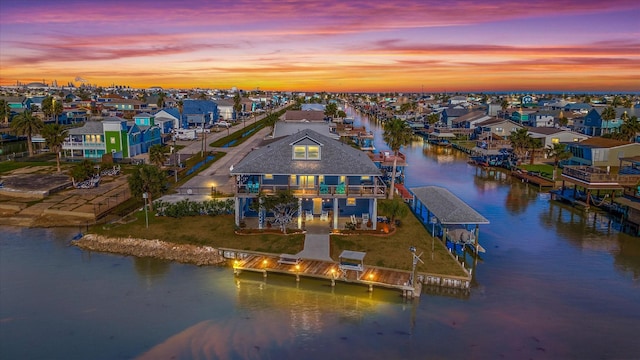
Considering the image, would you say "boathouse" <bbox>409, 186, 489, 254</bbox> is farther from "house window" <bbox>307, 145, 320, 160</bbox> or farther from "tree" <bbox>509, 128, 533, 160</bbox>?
"tree" <bbox>509, 128, 533, 160</bbox>

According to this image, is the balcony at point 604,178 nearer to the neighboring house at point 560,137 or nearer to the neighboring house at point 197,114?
the neighboring house at point 560,137

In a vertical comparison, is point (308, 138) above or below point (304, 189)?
above

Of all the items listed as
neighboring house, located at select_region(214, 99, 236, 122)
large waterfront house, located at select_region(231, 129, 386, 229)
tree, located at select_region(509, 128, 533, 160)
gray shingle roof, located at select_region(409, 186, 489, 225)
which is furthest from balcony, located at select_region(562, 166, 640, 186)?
neighboring house, located at select_region(214, 99, 236, 122)

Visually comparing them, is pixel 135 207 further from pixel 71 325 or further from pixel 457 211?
pixel 457 211

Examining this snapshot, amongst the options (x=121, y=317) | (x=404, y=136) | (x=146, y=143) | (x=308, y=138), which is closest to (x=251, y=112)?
(x=146, y=143)

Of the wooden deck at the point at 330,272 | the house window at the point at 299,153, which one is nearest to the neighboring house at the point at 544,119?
the house window at the point at 299,153

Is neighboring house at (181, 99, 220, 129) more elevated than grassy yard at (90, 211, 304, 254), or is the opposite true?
neighboring house at (181, 99, 220, 129)

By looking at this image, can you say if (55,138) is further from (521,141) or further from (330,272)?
(521,141)
